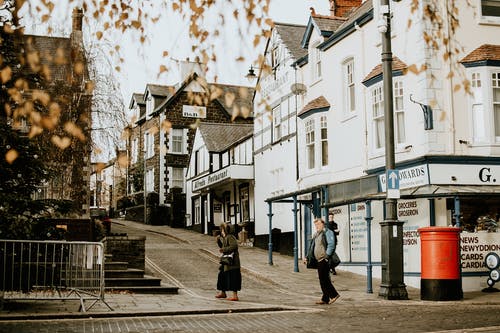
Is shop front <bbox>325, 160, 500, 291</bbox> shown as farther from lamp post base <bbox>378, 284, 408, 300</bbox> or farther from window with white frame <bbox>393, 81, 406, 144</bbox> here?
lamp post base <bbox>378, 284, 408, 300</bbox>

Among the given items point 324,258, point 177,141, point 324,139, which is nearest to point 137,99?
point 177,141

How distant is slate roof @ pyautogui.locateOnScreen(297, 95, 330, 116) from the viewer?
995 inches

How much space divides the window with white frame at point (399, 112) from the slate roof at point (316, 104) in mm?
A: 4910

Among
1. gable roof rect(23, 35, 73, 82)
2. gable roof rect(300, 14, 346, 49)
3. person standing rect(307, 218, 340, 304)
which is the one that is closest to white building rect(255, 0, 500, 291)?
gable roof rect(300, 14, 346, 49)

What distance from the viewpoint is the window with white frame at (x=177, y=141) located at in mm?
50938

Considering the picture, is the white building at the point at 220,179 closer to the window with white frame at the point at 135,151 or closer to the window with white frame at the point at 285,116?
the window with white frame at the point at 285,116

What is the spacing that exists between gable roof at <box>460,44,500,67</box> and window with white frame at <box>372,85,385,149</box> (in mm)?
3047

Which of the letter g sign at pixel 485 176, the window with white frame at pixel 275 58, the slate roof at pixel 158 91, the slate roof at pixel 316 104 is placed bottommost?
the letter g sign at pixel 485 176

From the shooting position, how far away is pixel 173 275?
829 inches

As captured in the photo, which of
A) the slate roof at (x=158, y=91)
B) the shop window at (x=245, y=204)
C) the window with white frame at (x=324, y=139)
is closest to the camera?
the window with white frame at (x=324, y=139)

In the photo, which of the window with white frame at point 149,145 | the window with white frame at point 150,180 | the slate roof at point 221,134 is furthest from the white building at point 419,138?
the window with white frame at point 149,145

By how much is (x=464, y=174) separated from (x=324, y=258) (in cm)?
669

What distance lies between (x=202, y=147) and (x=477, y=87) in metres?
25.8

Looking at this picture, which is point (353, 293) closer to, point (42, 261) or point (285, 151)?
point (42, 261)
